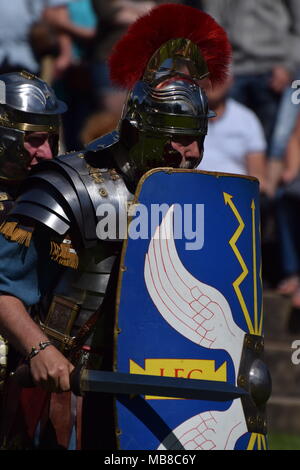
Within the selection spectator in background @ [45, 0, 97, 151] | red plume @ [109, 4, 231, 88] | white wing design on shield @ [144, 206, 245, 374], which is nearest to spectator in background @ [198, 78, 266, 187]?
spectator in background @ [45, 0, 97, 151]

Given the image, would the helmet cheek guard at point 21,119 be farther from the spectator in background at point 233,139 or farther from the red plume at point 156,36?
the spectator in background at point 233,139

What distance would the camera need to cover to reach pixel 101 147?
5.14m

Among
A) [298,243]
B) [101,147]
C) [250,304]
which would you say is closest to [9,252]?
[101,147]

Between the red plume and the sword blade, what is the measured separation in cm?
123

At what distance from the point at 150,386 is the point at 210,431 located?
0.35m

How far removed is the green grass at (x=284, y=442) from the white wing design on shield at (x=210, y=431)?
10.4ft

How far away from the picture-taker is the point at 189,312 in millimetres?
4930

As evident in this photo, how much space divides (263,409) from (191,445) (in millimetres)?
334

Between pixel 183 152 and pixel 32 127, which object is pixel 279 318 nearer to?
pixel 32 127

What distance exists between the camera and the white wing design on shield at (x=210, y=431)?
16.0ft

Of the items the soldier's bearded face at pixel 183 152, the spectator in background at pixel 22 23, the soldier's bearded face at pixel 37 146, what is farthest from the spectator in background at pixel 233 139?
the soldier's bearded face at pixel 183 152

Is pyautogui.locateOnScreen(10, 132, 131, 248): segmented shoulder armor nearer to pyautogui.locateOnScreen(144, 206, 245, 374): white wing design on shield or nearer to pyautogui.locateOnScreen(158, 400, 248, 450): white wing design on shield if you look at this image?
pyautogui.locateOnScreen(144, 206, 245, 374): white wing design on shield

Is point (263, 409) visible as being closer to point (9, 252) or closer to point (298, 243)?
point (9, 252)

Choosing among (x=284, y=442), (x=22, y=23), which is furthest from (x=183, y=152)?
(x=22, y=23)
